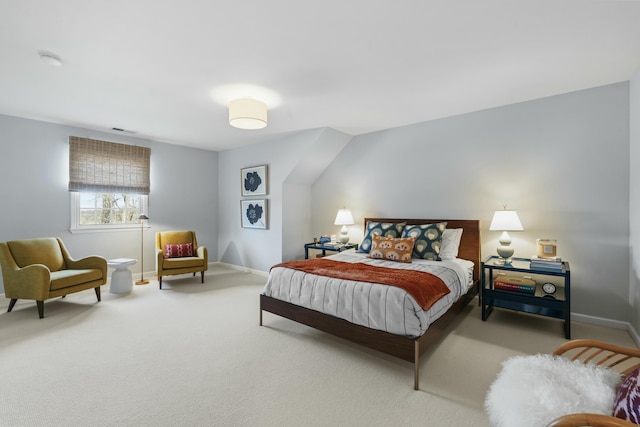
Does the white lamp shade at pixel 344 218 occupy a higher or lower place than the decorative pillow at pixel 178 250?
higher

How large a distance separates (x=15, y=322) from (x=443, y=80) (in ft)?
17.1

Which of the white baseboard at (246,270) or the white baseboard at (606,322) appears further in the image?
the white baseboard at (246,270)

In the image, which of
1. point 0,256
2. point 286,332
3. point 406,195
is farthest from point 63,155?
point 406,195

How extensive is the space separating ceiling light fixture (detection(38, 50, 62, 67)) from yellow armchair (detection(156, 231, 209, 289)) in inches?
108

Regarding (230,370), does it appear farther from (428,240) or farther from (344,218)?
(344,218)

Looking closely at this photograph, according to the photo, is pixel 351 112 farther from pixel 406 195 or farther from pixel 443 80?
pixel 406 195

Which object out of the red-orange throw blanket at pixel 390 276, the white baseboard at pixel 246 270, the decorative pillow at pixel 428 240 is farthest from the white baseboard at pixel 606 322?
the white baseboard at pixel 246 270

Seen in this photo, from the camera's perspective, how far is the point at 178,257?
486cm

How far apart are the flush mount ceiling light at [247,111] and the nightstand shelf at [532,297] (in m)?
2.97

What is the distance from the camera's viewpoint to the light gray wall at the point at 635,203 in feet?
8.70

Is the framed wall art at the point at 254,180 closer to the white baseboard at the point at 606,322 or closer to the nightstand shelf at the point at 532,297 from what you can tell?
the nightstand shelf at the point at 532,297

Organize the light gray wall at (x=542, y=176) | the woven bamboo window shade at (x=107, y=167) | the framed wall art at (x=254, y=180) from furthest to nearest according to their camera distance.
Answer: the framed wall art at (x=254, y=180), the woven bamboo window shade at (x=107, y=167), the light gray wall at (x=542, y=176)

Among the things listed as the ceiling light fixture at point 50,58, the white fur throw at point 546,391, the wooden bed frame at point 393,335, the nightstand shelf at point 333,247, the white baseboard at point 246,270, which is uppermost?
the ceiling light fixture at point 50,58

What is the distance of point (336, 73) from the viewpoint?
2.73 meters
